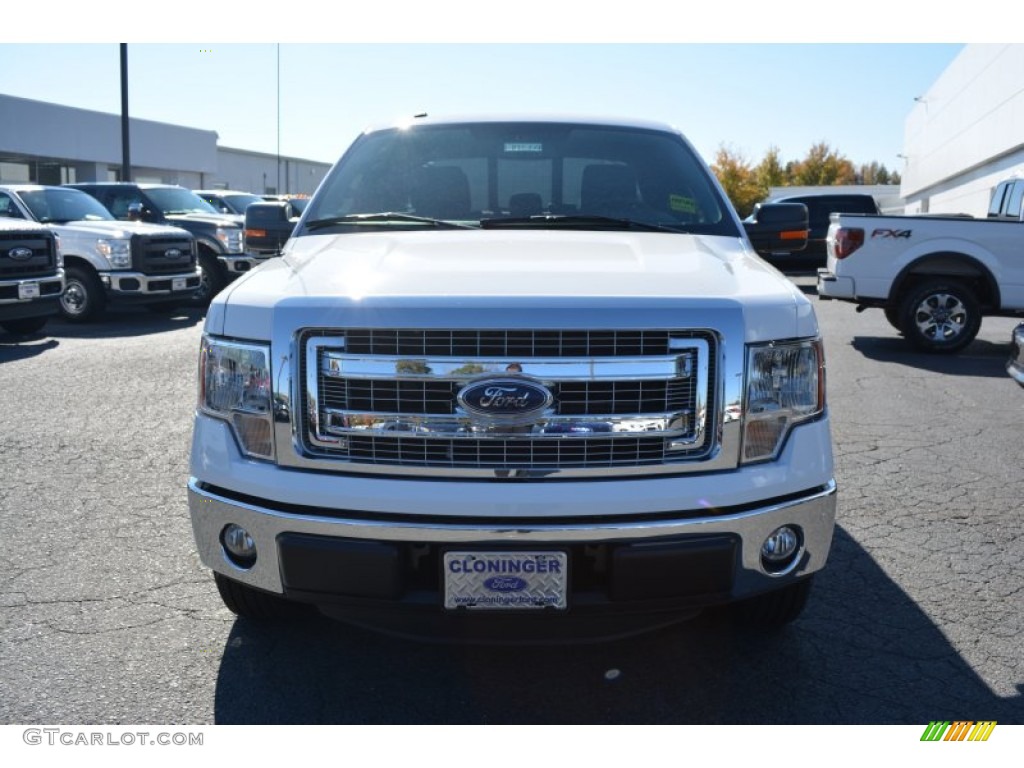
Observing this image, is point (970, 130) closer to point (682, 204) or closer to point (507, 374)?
point (682, 204)

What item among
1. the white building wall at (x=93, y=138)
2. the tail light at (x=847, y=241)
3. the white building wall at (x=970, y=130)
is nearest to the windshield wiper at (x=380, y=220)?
the tail light at (x=847, y=241)

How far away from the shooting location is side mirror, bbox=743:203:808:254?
14.7 feet

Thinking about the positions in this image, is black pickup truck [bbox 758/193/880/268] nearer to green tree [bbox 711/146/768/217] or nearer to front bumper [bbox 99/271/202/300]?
front bumper [bbox 99/271/202/300]

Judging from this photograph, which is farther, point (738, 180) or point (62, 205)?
point (738, 180)

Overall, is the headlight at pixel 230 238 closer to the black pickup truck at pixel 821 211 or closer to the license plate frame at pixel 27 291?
the license plate frame at pixel 27 291

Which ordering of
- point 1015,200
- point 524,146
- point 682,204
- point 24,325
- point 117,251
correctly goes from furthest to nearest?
point 117,251, point 24,325, point 1015,200, point 524,146, point 682,204

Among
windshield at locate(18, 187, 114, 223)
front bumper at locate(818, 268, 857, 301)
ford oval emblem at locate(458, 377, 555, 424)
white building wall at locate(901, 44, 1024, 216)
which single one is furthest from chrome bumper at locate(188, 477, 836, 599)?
white building wall at locate(901, 44, 1024, 216)

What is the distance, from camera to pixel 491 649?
340 cm

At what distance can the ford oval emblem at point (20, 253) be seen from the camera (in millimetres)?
10898

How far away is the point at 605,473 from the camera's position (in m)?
2.81

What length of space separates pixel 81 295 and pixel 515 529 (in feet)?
39.4

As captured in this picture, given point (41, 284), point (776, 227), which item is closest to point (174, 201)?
point (41, 284)

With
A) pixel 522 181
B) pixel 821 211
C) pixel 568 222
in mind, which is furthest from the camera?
pixel 821 211

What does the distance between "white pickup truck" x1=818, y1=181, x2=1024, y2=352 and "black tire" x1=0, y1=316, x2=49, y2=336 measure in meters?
9.40
